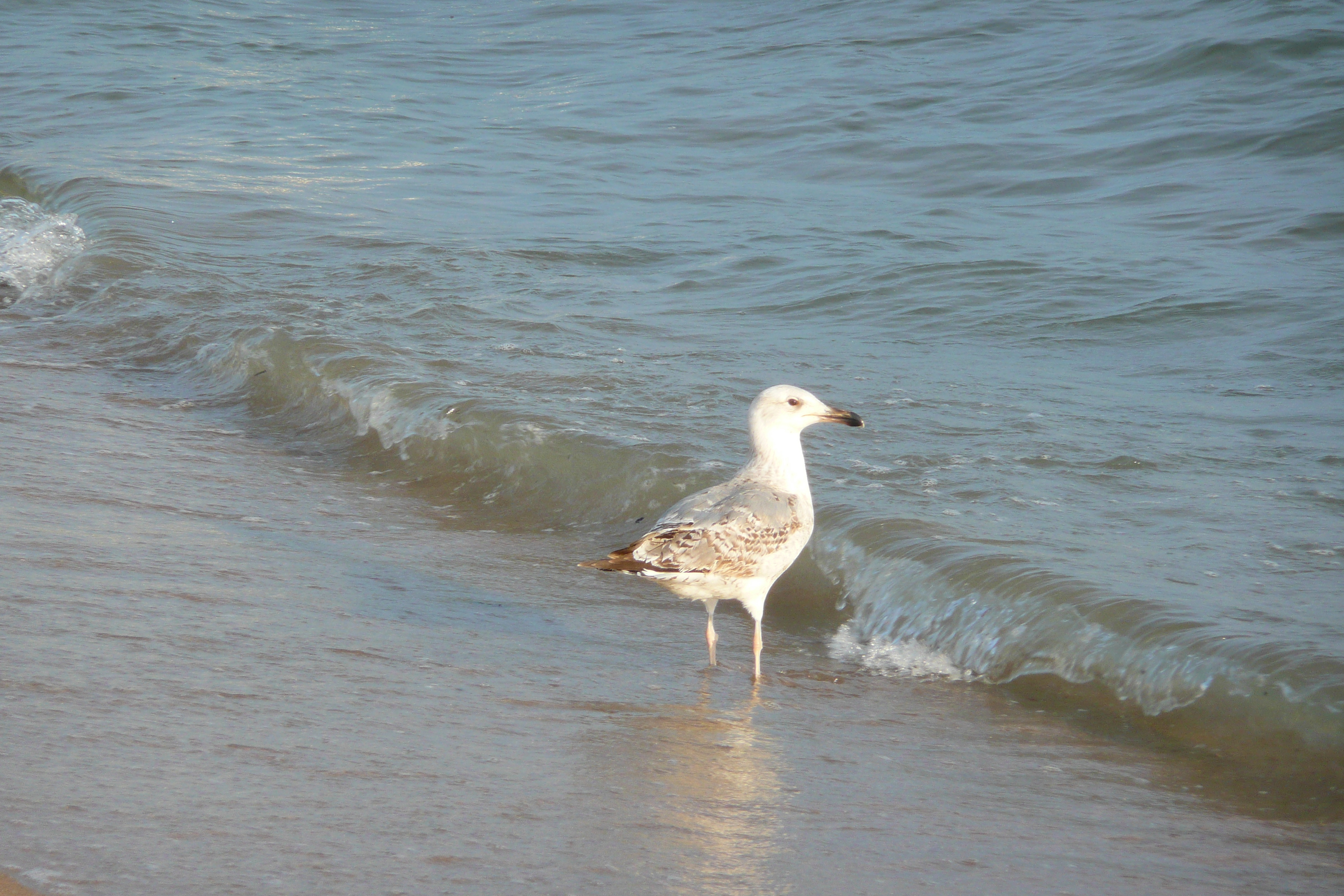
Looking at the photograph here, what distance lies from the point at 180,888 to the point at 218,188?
37.6 feet

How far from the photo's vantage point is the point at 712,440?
22.0 feet

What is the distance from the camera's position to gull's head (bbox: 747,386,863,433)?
4.96 meters

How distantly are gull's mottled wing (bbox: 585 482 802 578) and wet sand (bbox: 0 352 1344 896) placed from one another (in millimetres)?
397

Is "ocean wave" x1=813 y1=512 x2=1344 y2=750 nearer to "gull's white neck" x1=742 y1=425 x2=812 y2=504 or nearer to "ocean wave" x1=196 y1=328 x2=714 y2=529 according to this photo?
"gull's white neck" x1=742 y1=425 x2=812 y2=504

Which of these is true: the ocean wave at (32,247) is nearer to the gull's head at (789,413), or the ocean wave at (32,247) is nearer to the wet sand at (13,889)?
the gull's head at (789,413)

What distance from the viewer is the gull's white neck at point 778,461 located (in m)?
4.89

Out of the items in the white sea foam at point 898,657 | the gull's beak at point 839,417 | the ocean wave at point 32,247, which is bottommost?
the white sea foam at point 898,657

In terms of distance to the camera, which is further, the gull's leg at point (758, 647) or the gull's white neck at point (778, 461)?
the gull's white neck at point (778, 461)

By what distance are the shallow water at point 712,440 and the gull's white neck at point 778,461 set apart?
2.05ft

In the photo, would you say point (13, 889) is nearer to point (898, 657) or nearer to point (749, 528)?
point (749, 528)

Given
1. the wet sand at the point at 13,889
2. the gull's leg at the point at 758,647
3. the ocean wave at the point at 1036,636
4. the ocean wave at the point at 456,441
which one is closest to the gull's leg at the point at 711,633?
the gull's leg at the point at 758,647

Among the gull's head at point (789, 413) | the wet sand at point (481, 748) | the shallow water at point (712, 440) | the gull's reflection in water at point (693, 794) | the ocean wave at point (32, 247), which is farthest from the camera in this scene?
the ocean wave at point (32, 247)

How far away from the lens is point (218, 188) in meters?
13.1

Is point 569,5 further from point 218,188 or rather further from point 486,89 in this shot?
Answer: point 218,188
